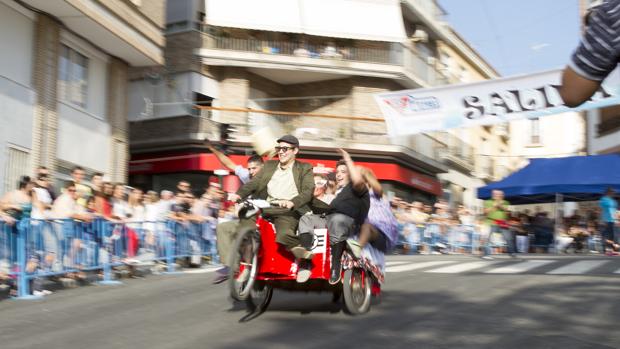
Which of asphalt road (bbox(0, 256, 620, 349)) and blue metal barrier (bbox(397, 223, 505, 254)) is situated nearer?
asphalt road (bbox(0, 256, 620, 349))

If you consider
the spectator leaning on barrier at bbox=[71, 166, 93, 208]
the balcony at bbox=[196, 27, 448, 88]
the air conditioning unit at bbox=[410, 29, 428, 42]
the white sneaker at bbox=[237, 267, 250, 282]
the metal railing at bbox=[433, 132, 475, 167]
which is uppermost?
the air conditioning unit at bbox=[410, 29, 428, 42]

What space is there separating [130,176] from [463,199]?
18.8 metres

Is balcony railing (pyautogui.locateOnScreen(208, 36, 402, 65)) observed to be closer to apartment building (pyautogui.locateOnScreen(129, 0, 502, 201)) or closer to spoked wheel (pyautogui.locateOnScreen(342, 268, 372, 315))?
apartment building (pyautogui.locateOnScreen(129, 0, 502, 201))

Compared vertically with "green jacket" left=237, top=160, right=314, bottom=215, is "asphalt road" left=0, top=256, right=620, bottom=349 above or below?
below

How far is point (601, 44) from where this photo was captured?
2244mm

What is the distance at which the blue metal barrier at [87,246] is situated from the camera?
10.1 metres

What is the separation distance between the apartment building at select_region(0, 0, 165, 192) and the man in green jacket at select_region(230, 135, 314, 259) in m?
10.5

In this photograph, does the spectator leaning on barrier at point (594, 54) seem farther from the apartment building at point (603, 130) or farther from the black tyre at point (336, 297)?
the apartment building at point (603, 130)

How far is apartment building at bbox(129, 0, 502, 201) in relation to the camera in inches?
→ 1145

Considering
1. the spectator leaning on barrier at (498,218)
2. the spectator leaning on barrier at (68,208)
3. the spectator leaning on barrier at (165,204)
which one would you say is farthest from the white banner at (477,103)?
the spectator leaning on barrier at (498,218)

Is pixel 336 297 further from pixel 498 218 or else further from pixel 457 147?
pixel 457 147

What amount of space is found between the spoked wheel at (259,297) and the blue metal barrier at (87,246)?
378 cm

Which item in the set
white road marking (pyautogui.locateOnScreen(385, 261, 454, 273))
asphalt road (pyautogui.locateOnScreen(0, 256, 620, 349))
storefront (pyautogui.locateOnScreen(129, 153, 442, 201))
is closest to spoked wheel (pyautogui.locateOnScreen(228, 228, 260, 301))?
asphalt road (pyautogui.locateOnScreen(0, 256, 620, 349))

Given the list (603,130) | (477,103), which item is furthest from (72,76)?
(603,130)
